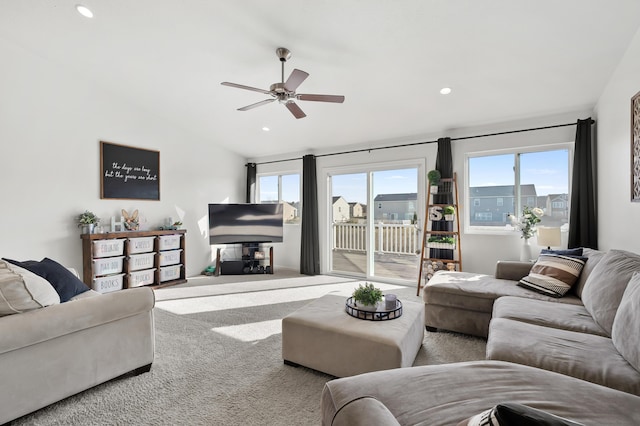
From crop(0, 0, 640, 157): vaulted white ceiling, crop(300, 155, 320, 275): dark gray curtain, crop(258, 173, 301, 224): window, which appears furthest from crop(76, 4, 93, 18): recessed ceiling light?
crop(258, 173, 301, 224): window

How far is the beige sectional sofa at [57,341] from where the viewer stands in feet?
5.15

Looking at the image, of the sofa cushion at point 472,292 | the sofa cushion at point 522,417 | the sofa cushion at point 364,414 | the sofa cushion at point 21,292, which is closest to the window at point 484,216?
the sofa cushion at point 472,292

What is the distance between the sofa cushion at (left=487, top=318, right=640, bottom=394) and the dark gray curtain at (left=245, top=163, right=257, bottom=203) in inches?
204

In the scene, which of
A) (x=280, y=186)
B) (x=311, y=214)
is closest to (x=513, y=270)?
(x=311, y=214)

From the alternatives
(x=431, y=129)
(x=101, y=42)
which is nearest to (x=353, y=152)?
(x=431, y=129)

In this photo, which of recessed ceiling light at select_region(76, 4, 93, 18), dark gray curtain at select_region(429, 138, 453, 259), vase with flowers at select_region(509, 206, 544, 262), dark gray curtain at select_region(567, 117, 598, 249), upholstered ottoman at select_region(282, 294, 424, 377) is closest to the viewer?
upholstered ottoman at select_region(282, 294, 424, 377)

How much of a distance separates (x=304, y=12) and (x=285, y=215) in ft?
13.3

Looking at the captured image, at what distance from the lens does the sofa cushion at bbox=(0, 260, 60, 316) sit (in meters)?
1.62

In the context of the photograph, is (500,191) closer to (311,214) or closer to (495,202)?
(495,202)

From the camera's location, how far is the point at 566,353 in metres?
1.51

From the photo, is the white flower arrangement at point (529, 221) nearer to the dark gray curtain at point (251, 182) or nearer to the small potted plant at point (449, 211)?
the small potted plant at point (449, 211)

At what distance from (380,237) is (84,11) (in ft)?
15.1

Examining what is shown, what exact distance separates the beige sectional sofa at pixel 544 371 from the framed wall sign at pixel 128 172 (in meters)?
4.51

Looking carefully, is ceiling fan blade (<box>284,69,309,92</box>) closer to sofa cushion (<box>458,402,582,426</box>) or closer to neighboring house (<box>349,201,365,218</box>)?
sofa cushion (<box>458,402,582,426</box>)
